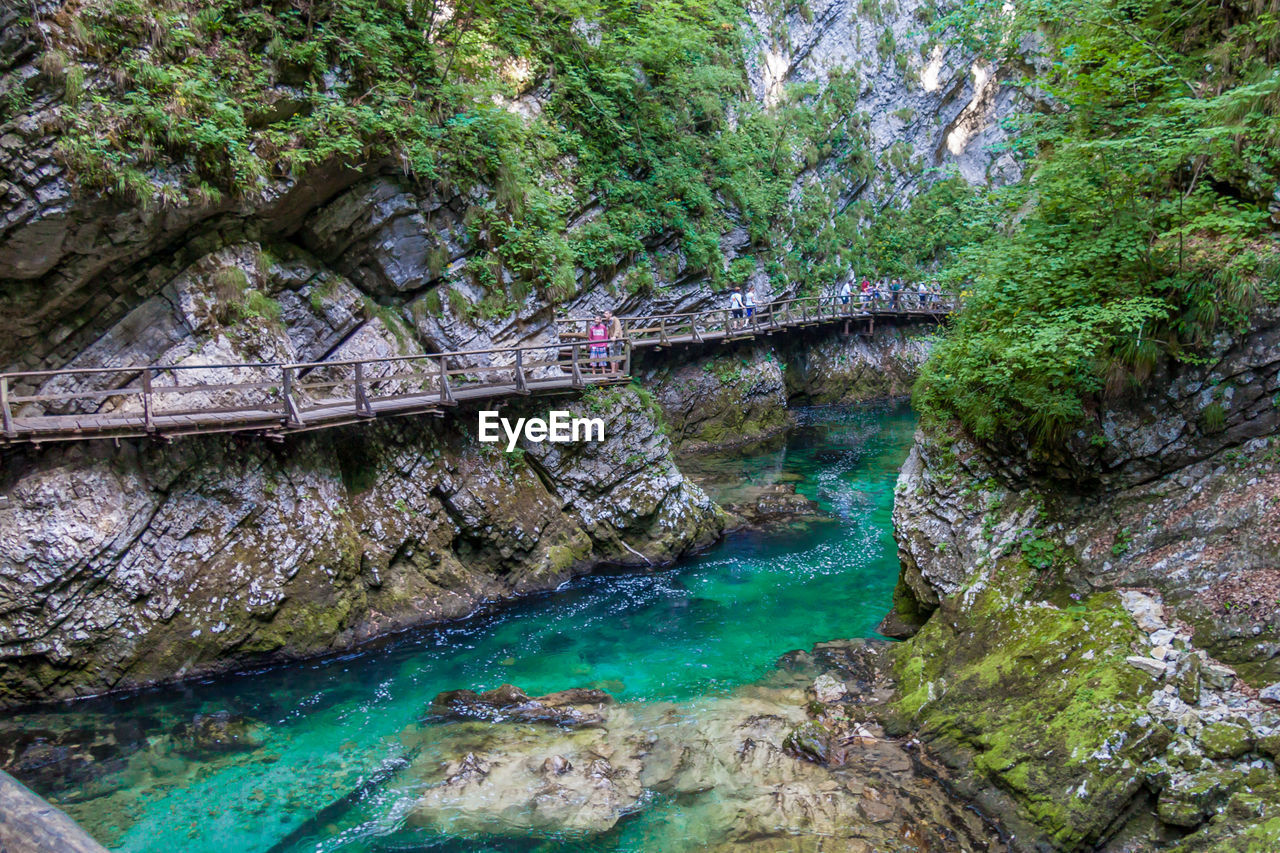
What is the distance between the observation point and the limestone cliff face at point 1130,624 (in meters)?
5.74

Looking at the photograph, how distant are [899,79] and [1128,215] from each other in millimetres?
30612

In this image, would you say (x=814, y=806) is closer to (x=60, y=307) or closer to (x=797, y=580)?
(x=797, y=580)

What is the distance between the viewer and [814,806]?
6.77m

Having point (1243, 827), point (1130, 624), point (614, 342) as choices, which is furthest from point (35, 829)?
point (614, 342)

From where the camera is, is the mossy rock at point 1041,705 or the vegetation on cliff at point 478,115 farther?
the vegetation on cliff at point 478,115

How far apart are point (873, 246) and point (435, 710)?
97.7ft

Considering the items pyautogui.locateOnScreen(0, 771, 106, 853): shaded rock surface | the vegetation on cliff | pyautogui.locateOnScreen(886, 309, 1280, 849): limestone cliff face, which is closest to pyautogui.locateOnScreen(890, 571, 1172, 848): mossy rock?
pyautogui.locateOnScreen(886, 309, 1280, 849): limestone cliff face

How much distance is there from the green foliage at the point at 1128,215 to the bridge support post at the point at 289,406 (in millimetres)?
9221

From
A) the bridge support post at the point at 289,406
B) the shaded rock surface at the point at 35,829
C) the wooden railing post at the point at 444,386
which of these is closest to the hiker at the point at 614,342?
the wooden railing post at the point at 444,386

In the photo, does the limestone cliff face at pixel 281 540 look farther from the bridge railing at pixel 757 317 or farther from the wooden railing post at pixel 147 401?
the bridge railing at pixel 757 317

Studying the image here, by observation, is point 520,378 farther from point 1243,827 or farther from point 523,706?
point 1243,827

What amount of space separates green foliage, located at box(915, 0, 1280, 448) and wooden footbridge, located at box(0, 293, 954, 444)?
25.8 ft

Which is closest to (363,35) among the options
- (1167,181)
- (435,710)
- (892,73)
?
(435,710)

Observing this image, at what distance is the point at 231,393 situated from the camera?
11.0 meters
